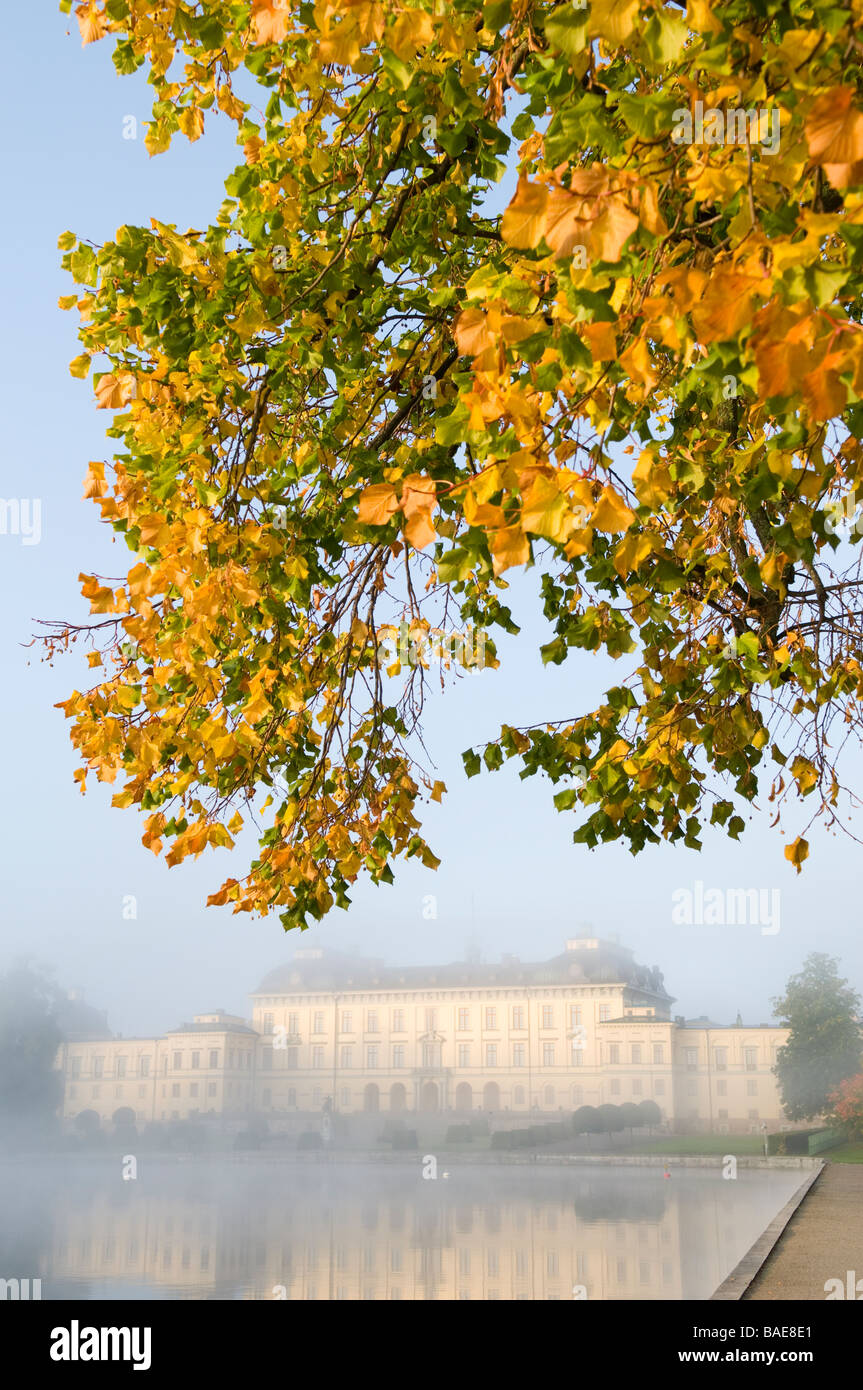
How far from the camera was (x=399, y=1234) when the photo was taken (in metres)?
51.1

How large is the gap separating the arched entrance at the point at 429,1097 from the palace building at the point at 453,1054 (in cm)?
10

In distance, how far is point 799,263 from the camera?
170 centimetres

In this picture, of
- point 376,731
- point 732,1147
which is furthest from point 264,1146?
point 376,731

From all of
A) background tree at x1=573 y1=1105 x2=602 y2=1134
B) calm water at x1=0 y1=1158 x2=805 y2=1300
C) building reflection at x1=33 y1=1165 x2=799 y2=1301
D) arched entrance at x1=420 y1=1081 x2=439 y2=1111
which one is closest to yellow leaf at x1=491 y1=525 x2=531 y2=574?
calm water at x1=0 y1=1158 x2=805 y2=1300

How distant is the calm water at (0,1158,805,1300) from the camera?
36000 mm

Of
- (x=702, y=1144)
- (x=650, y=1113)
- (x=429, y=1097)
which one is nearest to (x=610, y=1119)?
(x=650, y=1113)

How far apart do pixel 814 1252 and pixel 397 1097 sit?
237 feet

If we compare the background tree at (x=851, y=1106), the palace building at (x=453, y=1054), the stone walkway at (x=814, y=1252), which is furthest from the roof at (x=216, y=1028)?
the stone walkway at (x=814, y=1252)

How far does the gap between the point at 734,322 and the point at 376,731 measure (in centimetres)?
432

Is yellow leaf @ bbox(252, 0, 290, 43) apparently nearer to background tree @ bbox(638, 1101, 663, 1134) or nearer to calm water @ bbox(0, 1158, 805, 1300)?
calm water @ bbox(0, 1158, 805, 1300)

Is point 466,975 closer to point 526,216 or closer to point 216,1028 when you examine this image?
point 216,1028

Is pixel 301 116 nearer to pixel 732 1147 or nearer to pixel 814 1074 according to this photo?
pixel 732 1147

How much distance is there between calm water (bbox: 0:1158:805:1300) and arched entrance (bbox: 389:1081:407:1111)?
415 cm

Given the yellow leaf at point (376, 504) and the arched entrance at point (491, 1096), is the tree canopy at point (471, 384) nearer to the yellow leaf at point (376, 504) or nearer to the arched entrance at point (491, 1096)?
the yellow leaf at point (376, 504)
